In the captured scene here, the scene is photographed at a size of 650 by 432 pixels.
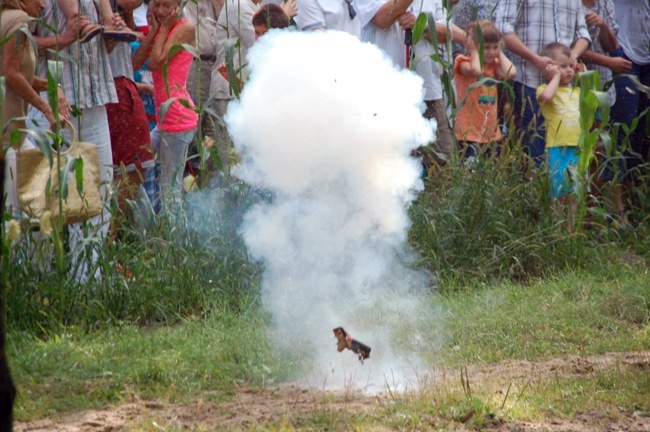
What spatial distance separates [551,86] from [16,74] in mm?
4436

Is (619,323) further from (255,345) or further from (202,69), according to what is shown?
(202,69)

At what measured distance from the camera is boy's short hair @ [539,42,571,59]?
7965 mm

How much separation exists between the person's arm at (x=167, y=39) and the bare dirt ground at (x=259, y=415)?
3.23 metres

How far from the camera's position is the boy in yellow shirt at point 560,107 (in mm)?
7832

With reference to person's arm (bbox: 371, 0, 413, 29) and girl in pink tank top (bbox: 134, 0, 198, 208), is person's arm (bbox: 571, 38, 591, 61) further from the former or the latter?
girl in pink tank top (bbox: 134, 0, 198, 208)

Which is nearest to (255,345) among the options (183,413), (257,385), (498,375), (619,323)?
(257,385)

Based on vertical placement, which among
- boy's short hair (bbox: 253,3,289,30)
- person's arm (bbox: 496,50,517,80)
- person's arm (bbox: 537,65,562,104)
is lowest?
person's arm (bbox: 537,65,562,104)

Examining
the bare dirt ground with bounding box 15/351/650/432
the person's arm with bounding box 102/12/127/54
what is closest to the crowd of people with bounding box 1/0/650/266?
the person's arm with bounding box 102/12/127/54

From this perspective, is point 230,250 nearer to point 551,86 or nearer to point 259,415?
point 259,415

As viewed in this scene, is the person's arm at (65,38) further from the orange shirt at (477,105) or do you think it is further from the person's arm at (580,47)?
the person's arm at (580,47)

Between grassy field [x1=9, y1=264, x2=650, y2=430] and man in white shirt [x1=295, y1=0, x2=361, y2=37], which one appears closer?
grassy field [x1=9, y1=264, x2=650, y2=430]

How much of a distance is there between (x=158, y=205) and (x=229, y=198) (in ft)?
3.52

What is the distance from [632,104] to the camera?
29.2 feet

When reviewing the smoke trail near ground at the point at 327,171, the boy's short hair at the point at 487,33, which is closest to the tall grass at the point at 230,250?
the smoke trail near ground at the point at 327,171
